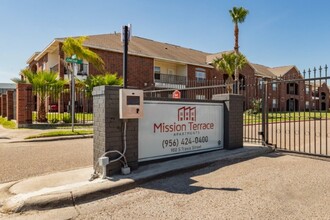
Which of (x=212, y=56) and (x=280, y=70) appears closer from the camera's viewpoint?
(x=212, y=56)

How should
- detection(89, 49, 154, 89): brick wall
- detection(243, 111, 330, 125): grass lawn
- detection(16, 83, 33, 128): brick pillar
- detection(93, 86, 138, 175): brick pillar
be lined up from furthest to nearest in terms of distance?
detection(89, 49, 154, 89): brick wall < detection(16, 83, 33, 128): brick pillar < detection(243, 111, 330, 125): grass lawn < detection(93, 86, 138, 175): brick pillar

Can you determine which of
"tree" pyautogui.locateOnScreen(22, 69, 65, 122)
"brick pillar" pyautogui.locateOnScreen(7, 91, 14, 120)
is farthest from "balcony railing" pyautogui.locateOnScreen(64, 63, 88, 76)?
"tree" pyautogui.locateOnScreen(22, 69, 65, 122)

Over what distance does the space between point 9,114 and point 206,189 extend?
18238mm

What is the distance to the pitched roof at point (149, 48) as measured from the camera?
2505 centimetres

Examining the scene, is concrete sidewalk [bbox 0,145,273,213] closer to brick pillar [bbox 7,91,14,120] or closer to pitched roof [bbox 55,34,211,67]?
brick pillar [bbox 7,91,14,120]

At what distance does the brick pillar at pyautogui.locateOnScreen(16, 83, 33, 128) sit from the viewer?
1328 cm

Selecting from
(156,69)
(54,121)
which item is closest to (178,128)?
(54,121)

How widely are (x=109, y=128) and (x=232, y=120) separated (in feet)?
13.6

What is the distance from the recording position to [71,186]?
14.0 ft

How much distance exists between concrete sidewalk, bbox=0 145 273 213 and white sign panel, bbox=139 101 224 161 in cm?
37

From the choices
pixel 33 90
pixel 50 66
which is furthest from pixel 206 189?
pixel 50 66

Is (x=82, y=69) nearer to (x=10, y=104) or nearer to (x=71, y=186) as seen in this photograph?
(x=10, y=104)

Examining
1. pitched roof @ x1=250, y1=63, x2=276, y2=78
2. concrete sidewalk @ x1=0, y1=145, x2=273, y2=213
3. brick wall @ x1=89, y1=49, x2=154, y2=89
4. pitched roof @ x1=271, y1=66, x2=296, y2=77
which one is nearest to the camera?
concrete sidewalk @ x1=0, y1=145, x2=273, y2=213

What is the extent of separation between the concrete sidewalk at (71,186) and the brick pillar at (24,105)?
984cm
